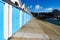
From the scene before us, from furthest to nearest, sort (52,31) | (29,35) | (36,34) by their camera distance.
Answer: (52,31), (36,34), (29,35)

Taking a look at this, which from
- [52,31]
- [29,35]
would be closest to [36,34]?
[29,35]

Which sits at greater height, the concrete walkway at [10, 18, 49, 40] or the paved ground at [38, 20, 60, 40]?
the concrete walkway at [10, 18, 49, 40]

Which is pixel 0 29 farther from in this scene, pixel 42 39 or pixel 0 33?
pixel 42 39

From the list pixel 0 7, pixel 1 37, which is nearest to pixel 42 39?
pixel 1 37

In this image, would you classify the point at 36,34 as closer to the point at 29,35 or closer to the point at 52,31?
the point at 29,35

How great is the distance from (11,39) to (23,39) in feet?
2.84

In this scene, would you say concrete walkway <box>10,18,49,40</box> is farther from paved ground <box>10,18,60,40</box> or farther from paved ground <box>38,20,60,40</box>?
paved ground <box>38,20,60,40</box>

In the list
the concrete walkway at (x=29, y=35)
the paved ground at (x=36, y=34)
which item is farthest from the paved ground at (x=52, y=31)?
the concrete walkway at (x=29, y=35)

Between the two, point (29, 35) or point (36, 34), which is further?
point (36, 34)

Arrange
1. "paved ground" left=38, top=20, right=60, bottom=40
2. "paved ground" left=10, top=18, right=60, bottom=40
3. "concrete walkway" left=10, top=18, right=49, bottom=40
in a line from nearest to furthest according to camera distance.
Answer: "concrete walkway" left=10, top=18, right=49, bottom=40
"paved ground" left=10, top=18, right=60, bottom=40
"paved ground" left=38, top=20, right=60, bottom=40

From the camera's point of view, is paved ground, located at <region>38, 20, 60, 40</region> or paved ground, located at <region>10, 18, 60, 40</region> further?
paved ground, located at <region>38, 20, 60, 40</region>

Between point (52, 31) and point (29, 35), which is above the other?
point (29, 35)

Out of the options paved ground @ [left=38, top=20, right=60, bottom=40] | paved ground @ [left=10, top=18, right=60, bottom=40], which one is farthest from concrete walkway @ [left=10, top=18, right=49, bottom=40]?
paved ground @ [left=38, top=20, right=60, bottom=40]

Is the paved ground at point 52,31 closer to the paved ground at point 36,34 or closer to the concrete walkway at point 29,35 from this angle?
the paved ground at point 36,34
